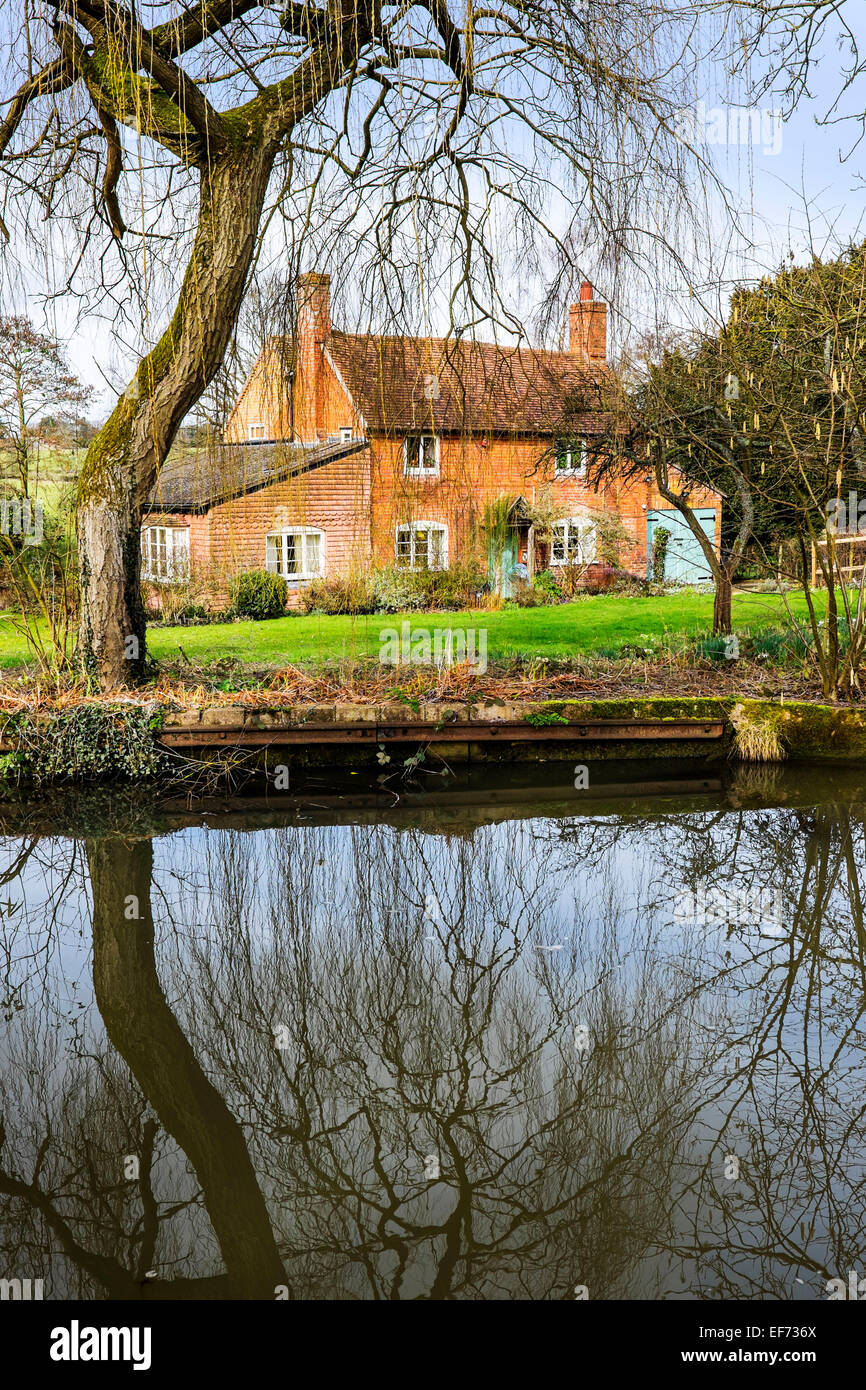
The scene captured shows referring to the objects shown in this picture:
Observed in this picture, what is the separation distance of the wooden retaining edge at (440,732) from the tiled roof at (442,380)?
2493mm

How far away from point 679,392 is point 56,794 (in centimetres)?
639

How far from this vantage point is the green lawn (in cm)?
1095

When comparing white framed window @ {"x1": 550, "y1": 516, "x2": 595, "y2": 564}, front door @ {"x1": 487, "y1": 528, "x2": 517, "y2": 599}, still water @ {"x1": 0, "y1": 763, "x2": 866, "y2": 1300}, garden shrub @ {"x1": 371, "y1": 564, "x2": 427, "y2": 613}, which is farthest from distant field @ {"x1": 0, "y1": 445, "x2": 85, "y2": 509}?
still water @ {"x1": 0, "y1": 763, "x2": 866, "y2": 1300}

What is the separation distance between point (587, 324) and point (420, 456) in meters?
1.18

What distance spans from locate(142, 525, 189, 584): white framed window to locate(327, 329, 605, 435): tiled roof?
1103cm

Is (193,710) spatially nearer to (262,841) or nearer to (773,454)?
(262,841)

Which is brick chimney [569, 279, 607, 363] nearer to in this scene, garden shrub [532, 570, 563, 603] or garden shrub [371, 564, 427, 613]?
garden shrub [371, 564, 427, 613]

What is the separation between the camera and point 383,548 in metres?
7.23

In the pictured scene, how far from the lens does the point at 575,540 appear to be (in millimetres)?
20500

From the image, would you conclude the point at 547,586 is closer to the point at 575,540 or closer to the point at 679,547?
the point at 575,540

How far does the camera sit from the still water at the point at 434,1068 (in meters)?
2.37

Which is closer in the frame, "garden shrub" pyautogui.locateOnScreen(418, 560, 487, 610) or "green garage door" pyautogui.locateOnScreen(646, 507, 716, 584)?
"garden shrub" pyautogui.locateOnScreen(418, 560, 487, 610)

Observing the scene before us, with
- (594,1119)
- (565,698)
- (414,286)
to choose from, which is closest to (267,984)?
(594,1119)
